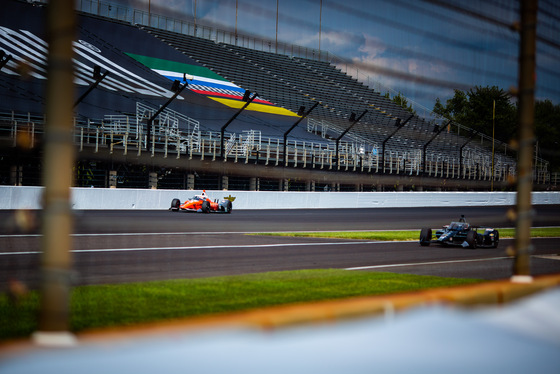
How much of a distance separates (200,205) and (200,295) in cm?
1784

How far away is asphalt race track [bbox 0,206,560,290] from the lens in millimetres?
9680

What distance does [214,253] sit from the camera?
12.2m

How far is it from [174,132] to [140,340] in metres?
26.6

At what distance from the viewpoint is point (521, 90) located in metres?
6.45

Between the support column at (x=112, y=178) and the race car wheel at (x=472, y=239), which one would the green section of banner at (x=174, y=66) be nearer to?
the support column at (x=112, y=178)

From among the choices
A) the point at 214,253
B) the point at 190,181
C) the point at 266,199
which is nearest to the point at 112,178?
the point at 190,181

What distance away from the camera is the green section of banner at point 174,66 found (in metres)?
40.3

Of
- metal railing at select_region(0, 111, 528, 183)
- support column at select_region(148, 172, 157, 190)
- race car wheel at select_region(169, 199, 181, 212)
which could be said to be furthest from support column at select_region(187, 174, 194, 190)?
race car wheel at select_region(169, 199, 181, 212)

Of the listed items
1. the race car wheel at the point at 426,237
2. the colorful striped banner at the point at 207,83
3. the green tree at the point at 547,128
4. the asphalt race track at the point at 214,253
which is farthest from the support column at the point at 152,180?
the green tree at the point at 547,128

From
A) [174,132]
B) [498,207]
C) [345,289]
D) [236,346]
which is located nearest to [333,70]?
[498,207]

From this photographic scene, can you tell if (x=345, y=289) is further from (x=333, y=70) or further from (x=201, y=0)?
(x=333, y=70)

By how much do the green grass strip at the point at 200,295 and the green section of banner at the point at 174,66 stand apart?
33218 millimetres

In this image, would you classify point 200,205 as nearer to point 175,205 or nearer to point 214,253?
point 175,205

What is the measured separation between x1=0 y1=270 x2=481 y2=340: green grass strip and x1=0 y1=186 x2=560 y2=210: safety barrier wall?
11.5 metres
